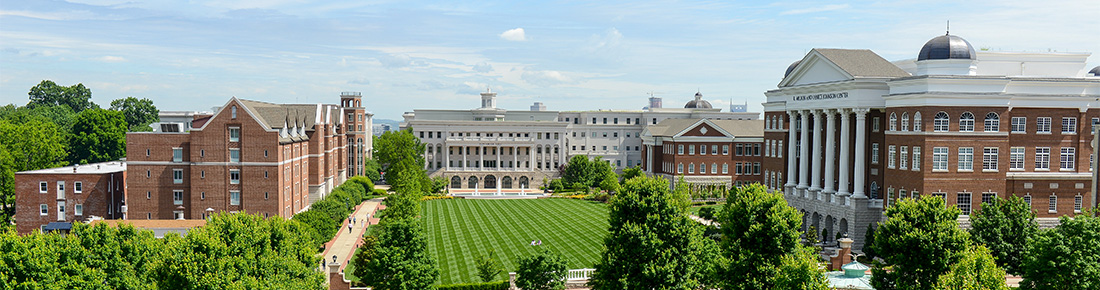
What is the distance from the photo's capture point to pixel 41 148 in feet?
271

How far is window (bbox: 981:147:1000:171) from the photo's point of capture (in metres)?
52.0

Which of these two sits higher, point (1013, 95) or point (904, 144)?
point (1013, 95)

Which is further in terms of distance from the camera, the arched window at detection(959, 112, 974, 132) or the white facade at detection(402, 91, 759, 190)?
the white facade at detection(402, 91, 759, 190)

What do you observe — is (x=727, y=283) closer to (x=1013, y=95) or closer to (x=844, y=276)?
(x=844, y=276)

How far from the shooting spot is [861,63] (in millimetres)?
60656

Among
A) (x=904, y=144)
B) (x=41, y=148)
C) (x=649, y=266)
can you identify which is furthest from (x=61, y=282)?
(x=41, y=148)

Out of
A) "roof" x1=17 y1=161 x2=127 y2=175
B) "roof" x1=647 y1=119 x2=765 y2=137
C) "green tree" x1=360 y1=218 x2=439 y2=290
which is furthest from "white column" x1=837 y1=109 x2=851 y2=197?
"roof" x1=17 y1=161 x2=127 y2=175

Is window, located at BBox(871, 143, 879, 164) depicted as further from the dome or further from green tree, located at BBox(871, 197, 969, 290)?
the dome

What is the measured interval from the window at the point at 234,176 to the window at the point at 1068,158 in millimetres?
60439

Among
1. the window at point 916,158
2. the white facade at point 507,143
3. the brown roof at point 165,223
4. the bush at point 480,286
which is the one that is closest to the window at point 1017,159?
the window at point 916,158

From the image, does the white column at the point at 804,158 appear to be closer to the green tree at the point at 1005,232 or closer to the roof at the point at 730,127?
the green tree at the point at 1005,232

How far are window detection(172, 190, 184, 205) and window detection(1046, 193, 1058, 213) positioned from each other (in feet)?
211

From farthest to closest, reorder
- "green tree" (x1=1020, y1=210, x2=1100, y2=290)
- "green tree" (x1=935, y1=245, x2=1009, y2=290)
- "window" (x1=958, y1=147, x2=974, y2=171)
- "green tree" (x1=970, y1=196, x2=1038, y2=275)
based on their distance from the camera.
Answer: "window" (x1=958, y1=147, x2=974, y2=171)
"green tree" (x1=970, y1=196, x2=1038, y2=275)
"green tree" (x1=1020, y1=210, x2=1100, y2=290)
"green tree" (x1=935, y1=245, x2=1009, y2=290)

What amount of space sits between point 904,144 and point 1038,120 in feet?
28.5
